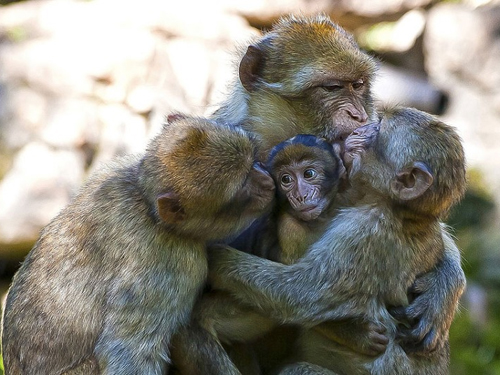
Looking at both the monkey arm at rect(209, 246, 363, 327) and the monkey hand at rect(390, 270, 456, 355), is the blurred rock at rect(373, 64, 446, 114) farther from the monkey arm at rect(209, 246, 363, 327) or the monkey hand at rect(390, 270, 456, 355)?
the monkey arm at rect(209, 246, 363, 327)

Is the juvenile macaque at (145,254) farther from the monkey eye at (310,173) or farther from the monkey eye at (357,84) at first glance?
the monkey eye at (357,84)

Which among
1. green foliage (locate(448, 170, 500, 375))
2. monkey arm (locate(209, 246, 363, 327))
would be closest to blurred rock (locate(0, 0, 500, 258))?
green foliage (locate(448, 170, 500, 375))

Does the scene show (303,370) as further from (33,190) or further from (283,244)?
(33,190)

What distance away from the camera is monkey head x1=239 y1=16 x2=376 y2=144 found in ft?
17.7

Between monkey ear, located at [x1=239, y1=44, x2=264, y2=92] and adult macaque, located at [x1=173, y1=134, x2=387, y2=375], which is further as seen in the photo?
monkey ear, located at [x1=239, y1=44, x2=264, y2=92]

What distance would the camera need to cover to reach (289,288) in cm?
478

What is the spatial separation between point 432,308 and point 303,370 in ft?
3.13

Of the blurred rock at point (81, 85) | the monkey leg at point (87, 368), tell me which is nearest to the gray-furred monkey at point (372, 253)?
the monkey leg at point (87, 368)

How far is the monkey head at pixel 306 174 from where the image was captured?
486 cm

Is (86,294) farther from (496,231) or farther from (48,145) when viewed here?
(496,231)

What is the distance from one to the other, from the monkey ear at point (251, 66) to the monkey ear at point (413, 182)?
4.78 feet

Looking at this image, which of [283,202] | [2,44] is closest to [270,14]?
[2,44]

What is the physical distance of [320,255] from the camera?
482 centimetres

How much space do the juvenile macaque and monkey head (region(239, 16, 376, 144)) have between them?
84 centimetres
